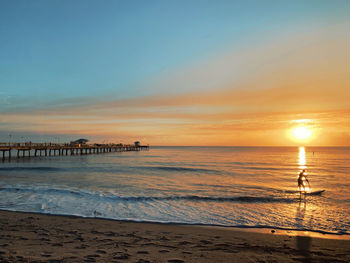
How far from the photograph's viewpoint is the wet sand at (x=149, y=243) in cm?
539

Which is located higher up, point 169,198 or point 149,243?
point 149,243

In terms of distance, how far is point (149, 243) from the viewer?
6.34m

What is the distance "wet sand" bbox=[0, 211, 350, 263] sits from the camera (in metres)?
5.39

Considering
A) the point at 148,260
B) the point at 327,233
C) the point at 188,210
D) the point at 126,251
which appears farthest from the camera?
the point at 188,210

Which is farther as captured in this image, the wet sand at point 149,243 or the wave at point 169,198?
the wave at point 169,198

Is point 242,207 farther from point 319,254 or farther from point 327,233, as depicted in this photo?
point 319,254

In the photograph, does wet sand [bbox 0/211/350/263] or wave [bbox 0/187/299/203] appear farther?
wave [bbox 0/187/299/203]

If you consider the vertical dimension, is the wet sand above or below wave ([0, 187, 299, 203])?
above

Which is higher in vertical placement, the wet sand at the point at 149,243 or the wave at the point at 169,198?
the wet sand at the point at 149,243

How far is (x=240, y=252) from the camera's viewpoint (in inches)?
232

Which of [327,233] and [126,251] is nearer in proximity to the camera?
[126,251]

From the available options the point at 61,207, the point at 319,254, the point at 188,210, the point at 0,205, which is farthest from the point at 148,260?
the point at 0,205

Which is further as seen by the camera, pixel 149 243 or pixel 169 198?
pixel 169 198

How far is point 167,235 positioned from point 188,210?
3.43 metres
